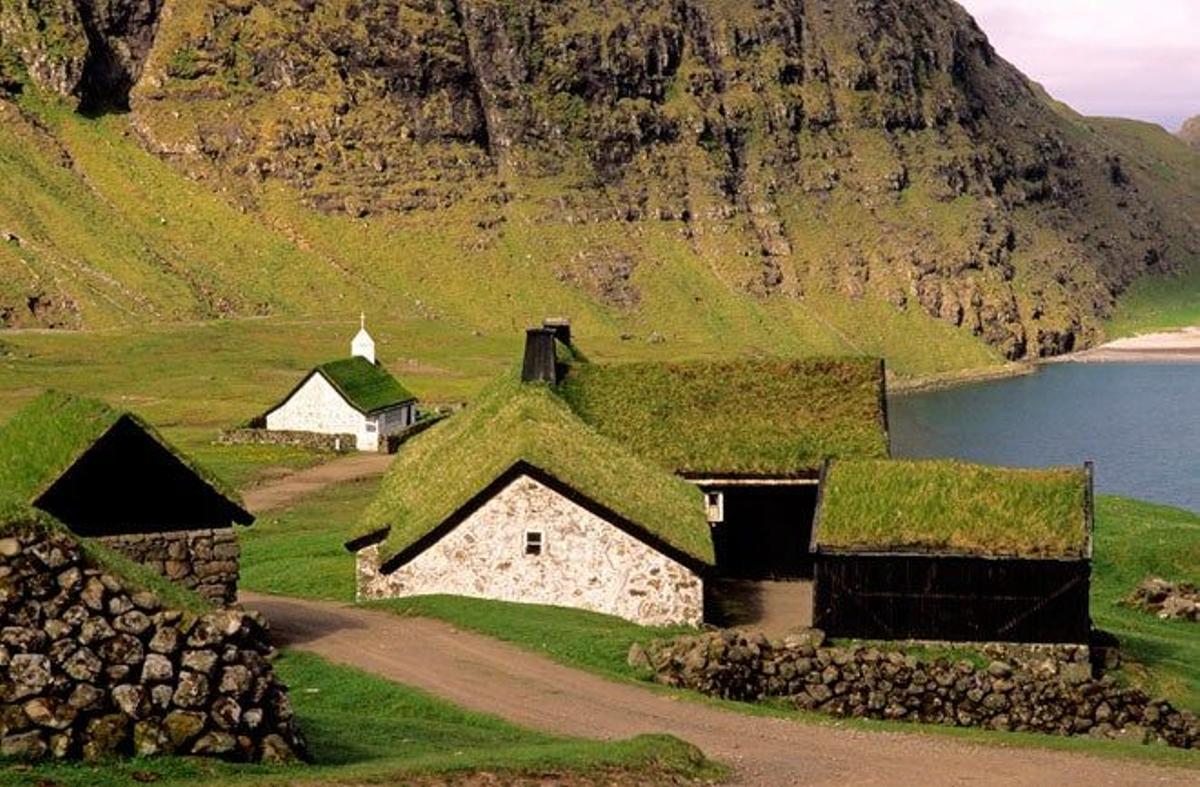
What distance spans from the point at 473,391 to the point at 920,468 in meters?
96.7

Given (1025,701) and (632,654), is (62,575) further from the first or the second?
(1025,701)

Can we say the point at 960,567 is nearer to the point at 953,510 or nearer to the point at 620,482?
the point at 953,510

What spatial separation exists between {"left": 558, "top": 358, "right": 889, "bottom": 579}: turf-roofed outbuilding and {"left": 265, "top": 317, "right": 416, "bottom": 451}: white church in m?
42.9

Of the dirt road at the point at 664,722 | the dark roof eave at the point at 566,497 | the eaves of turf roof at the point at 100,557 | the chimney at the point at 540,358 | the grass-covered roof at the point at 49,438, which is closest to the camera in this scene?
the eaves of turf roof at the point at 100,557

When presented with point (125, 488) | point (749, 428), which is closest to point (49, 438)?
point (125, 488)

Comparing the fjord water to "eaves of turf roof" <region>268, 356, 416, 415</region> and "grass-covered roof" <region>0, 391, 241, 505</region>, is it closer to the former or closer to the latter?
"eaves of turf roof" <region>268, 356, 416, 415</region>

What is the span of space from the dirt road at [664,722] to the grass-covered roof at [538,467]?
4803 mm

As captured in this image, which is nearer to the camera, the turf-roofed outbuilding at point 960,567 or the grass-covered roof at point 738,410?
the turf-roofed outbuilding at point 960,567

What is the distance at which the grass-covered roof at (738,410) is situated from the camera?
149ft

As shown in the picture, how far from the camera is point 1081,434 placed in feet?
463

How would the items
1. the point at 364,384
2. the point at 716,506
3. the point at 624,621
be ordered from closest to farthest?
the point at 624,621
the point at 716,506
the point at 364,384

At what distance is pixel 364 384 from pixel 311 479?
1739cm

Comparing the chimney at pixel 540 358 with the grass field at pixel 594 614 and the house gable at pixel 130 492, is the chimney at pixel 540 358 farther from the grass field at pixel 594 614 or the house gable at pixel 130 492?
the house gable at pixel 130 492

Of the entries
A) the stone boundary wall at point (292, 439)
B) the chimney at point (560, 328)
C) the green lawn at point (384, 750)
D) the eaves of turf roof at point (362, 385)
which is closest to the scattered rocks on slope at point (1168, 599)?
the chimney at point (560, 328)
